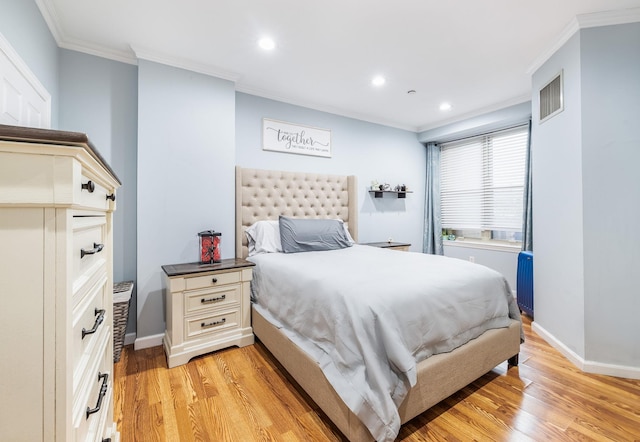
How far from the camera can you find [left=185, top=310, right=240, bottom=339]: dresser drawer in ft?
7.39

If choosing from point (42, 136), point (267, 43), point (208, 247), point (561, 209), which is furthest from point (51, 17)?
point (561, 209)

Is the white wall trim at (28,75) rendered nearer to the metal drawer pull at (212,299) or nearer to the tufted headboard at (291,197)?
the tufted headboard at (291,197)

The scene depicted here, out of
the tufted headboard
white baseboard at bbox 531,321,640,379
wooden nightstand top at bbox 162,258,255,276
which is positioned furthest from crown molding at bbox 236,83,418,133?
white baseboard at bbox 531,321,640,379

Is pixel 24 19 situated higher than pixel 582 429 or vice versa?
pixel 24 19

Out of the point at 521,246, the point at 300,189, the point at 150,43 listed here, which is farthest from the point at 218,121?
the point at 521,246

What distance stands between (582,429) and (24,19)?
3.97m

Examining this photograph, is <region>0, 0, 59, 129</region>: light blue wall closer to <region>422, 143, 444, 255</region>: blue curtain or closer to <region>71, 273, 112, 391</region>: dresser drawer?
<region>71, 273, 112, 391</region>: dresser drawer

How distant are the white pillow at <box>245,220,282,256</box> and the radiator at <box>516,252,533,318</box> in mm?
2724

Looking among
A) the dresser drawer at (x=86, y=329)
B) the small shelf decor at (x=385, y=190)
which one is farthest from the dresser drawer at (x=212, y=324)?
the small shelf decor at (x=385, y=190)

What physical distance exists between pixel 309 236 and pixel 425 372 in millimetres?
1778

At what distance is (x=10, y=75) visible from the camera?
1.51 metres

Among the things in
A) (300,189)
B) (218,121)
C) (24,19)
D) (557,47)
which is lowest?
(300,189)

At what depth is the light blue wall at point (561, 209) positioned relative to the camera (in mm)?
2152

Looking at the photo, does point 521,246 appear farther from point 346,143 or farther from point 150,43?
point 150,43
